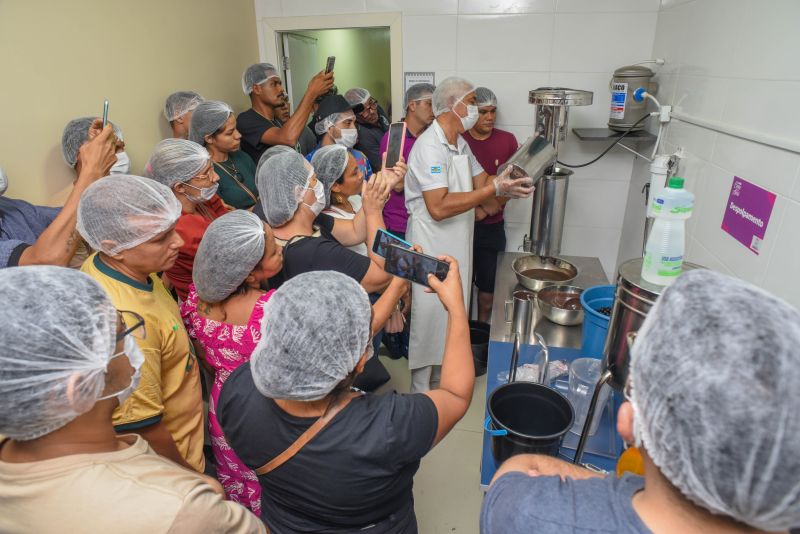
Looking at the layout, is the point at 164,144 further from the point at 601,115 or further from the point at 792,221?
the point at 601,115

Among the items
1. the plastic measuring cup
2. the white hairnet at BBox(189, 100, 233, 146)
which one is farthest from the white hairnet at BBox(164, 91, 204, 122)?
the plastic measuring cup

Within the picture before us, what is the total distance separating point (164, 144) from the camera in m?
1.73

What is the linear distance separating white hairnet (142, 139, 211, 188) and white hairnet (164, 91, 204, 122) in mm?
616

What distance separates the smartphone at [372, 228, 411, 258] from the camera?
50.1 inches

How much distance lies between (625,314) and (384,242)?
66cm

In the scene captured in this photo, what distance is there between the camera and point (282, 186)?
157 centimetres

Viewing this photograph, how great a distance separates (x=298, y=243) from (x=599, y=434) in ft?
3.46

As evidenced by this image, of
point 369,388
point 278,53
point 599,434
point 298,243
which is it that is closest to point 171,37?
point 278,53

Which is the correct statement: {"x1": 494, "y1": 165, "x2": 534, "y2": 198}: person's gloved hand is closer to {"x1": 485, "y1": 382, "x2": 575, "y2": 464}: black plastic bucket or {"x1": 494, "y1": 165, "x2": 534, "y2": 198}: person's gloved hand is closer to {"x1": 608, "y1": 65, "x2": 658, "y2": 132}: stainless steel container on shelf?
{"x1": 608, "y1": 65, "x2": 658, "y2": 132}: stainless steel container on shelf

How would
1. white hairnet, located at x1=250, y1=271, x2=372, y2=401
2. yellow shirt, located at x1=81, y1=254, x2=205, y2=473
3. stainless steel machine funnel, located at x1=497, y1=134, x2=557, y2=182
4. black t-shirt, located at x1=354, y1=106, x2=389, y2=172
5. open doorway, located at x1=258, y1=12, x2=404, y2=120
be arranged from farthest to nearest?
1. black t-shirt, located at x1=354, y1=106, x2=389, y2=172
2. open doorway, located at x1=258, y1=12, x2=404, y2=120
3. stainless steel machine funnel, located at x1=497, y1=134, x2=557, y2=182
4. yellow shirt, located at x1=81, y1=254, x2=205, y2=473
5. white hairnet, located at x1=250, y1=271, x2=372, y2=401

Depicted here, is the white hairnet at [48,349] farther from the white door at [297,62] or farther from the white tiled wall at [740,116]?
the white door at [297,62]

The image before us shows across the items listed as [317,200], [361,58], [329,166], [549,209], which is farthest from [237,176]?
[361,58]

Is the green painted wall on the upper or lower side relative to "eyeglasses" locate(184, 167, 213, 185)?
upper

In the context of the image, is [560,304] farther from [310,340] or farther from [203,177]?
[203,177]
